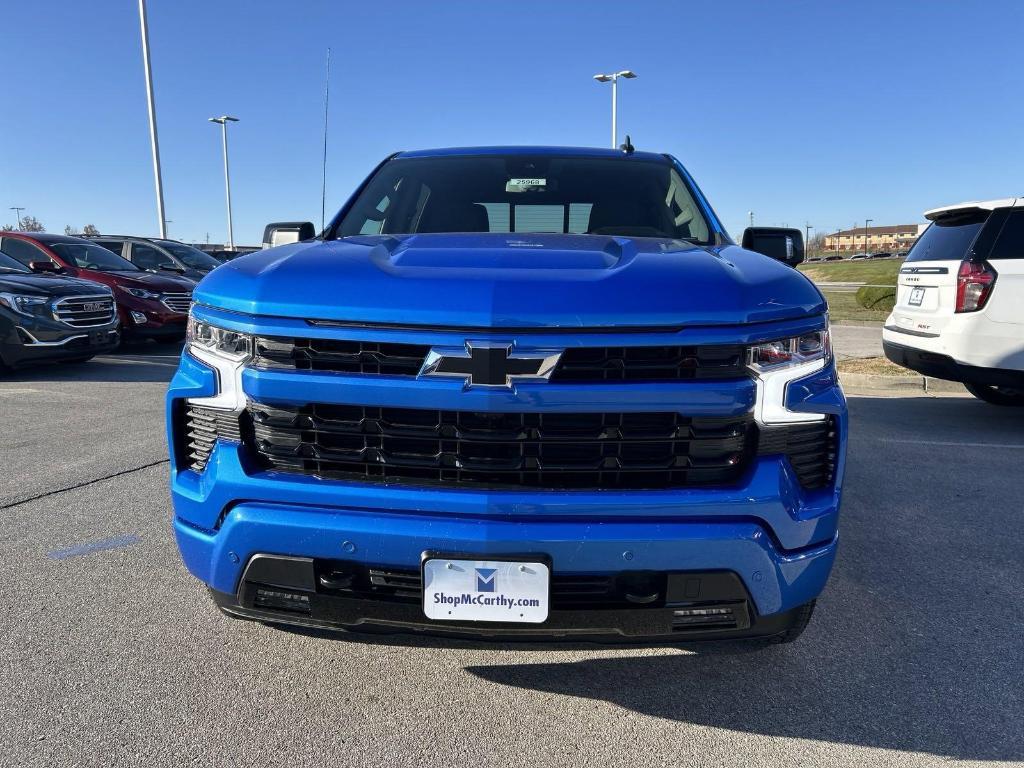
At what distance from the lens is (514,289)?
1.95 meters

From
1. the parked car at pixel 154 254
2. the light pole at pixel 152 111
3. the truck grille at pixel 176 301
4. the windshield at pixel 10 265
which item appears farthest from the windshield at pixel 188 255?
the light pole at pixel 152 111

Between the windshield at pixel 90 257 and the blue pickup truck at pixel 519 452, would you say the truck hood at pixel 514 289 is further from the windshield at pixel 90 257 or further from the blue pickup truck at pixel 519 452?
the windshield at pixel 90 257

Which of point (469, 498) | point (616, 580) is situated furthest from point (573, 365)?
point (616, 580)

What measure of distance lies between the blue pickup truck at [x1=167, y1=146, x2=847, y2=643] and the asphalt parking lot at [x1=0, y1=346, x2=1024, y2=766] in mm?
235

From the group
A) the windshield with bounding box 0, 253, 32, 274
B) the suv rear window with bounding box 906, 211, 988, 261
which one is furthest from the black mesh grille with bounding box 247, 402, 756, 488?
the windshield with bounding box 0, 253, 32, 274

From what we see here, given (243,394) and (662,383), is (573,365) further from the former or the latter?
(243,394)

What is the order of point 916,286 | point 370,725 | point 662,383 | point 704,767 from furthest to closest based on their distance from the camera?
point 916,286 < point 370,725 < point 704,767 < point 662,383

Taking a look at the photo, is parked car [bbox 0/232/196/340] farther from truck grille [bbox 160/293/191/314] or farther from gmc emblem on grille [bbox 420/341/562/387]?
gmc emblem on grille [bbox 420/341/562/387]

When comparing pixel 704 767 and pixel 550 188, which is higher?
pixel 550 188

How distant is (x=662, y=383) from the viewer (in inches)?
75.7

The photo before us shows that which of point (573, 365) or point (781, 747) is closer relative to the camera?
point (573, 365)

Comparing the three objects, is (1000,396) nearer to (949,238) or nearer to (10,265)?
(949,238)

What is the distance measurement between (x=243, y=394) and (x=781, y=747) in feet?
5.95

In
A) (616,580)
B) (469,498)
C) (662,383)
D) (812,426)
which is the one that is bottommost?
(616,580)
